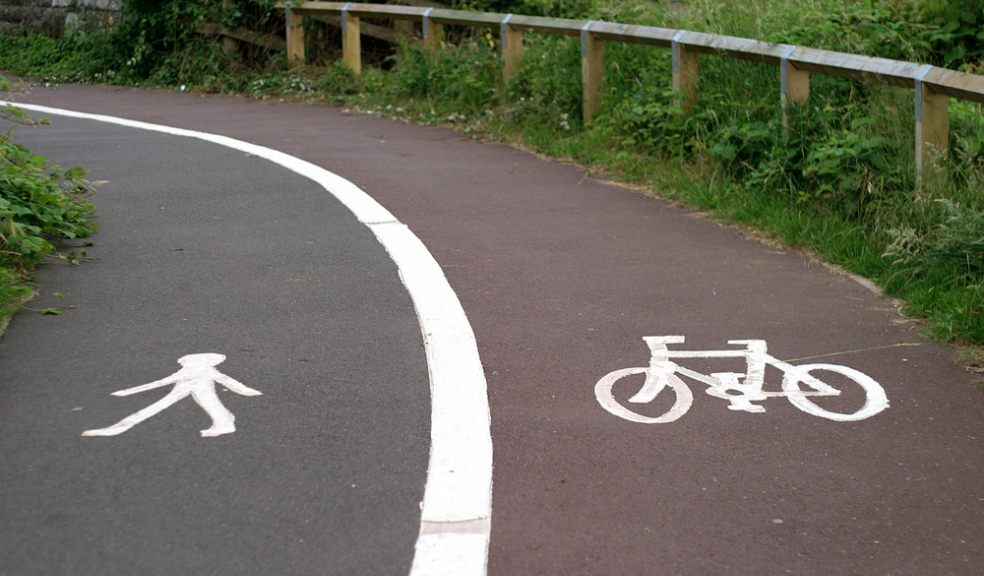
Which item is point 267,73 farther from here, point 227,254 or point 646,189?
point 227,254

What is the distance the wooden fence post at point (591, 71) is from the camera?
11.6 metres

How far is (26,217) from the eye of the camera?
735 cm

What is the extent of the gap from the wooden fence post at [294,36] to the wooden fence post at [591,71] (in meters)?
6.67

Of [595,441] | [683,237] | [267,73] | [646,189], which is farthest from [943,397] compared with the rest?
[267,73]

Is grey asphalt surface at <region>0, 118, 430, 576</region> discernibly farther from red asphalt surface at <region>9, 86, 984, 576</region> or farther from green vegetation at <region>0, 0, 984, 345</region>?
green vegetation at <region>0, 0, 984, 345</region>

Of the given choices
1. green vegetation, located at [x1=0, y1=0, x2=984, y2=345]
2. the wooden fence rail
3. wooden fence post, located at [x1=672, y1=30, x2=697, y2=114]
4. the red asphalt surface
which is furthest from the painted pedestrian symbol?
wooden fence post, located at [x1=672, y1=30, x2=697, y2=114]

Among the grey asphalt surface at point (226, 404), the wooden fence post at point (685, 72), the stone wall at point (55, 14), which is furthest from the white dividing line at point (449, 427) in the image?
the stone wall at point (55, 14)

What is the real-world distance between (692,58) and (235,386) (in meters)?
6.22

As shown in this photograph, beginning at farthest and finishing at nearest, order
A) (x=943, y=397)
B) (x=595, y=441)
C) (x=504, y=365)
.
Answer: (x=504, y=365) → (x=943, y=397) → (x=595, y=441)

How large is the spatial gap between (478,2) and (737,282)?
10.6m

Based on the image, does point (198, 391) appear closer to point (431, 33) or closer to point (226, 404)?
point (226, 404)

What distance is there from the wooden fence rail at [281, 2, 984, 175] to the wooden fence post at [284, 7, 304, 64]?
0.19ft

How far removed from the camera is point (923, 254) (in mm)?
6664

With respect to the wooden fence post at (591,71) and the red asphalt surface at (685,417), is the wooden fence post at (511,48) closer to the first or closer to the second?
the wooden fence post at (591,71)
